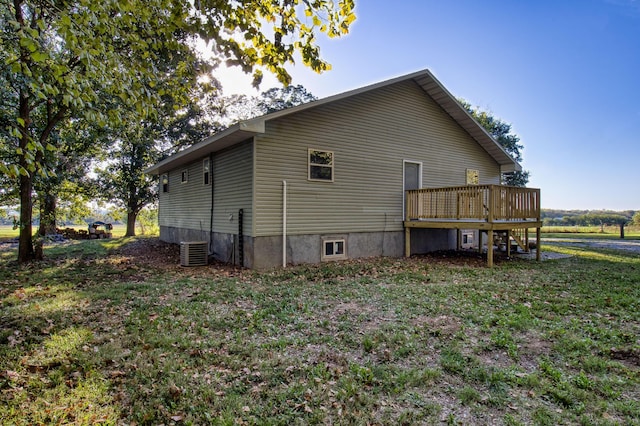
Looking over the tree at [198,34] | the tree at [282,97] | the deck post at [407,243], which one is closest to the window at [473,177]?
the deck post at [407,243]

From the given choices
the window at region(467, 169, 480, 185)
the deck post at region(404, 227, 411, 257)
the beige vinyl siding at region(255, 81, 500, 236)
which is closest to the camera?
the beige vinyl siding at region(255, 81, 500, 236)

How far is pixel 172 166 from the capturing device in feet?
48.5

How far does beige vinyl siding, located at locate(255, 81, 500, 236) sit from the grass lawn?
297 centimetres

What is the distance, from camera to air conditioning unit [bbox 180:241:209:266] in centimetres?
994

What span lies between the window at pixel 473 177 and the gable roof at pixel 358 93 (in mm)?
1190

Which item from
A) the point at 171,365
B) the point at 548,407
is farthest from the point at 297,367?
the point at 548,407

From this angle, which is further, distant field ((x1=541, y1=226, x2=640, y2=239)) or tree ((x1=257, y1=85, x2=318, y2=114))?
tree ((x1=257, y1=85, x2=318, y2=114))

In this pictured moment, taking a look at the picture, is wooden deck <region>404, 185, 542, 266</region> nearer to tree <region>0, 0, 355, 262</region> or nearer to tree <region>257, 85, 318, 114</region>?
tree <region>0, 0, 355, 262</region>

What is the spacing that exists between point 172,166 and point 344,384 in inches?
546

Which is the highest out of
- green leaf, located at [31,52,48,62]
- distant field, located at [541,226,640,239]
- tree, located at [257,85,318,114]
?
tree, located at [257,85,318,114]

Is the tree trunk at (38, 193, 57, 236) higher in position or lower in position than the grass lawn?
higher

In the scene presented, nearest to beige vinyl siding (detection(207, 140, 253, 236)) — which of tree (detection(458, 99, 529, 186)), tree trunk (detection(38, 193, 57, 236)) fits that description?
tree trunk (detection(38, 193, 57, 236))

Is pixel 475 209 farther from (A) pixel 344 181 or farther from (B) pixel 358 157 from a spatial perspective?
(A) pixel 344 181

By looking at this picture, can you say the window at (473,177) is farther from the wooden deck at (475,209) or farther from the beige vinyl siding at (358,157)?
the wooden deck at (475,209)
